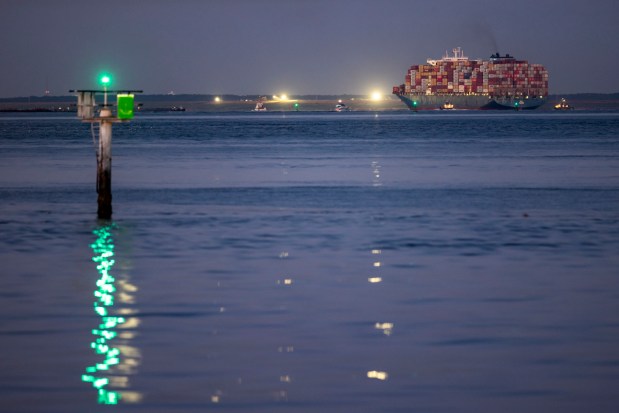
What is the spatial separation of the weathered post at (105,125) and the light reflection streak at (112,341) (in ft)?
27.9

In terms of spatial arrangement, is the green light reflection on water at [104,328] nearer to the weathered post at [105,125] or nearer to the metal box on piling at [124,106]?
the weathered post at [105,125]

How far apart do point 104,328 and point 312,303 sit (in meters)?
3.16

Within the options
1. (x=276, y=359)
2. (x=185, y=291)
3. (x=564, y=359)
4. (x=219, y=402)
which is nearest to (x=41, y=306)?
(x=185, y=291)

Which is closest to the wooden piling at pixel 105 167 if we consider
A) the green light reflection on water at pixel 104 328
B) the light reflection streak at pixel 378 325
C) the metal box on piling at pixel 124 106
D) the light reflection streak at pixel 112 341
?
the metal box on piling at pixel 124 106

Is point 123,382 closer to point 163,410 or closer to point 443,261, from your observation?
point 163,410

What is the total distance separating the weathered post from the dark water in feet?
2.43

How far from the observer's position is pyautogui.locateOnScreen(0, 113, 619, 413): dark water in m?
11.8

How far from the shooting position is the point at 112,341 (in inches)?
561

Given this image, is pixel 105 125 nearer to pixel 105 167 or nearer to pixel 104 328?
pixel 105 167

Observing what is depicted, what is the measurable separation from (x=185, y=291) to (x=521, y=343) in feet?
19.6

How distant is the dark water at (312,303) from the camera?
38.5ft

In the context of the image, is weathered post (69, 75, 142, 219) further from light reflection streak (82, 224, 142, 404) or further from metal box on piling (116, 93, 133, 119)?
light reflection streak (82, 224, 142, 404)

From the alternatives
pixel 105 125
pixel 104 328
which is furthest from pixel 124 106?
pixel 104 328

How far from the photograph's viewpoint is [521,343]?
14125mm
